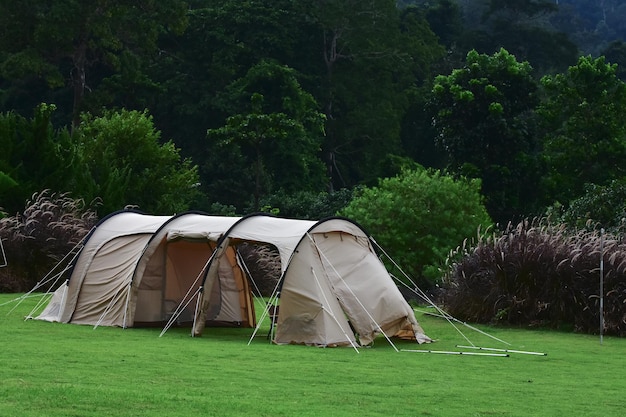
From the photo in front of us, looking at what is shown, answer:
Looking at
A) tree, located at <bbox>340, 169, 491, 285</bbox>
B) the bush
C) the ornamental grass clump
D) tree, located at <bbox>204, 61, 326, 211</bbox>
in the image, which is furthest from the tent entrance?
tree, located at <bbox>204, 61, 326, 211</bbox>

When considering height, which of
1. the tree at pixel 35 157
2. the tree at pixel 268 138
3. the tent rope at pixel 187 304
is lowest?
the tent rope at pixel 187 304

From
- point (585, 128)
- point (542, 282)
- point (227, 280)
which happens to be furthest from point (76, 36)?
point (542, 282)

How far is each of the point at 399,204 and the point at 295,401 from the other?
19316 mm

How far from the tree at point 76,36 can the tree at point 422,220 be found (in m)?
25.2

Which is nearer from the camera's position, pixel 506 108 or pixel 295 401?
pixel 295 401

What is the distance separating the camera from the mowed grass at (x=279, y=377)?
10312 millimetres

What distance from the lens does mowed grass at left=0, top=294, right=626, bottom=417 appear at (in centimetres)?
1031

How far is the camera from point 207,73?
5688 cm

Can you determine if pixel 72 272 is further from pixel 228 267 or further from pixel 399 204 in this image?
pixel 399 204

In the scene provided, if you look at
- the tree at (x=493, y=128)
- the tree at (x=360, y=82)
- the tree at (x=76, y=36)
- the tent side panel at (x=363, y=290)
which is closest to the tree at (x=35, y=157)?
the tent side panel at (x=363, y=290)

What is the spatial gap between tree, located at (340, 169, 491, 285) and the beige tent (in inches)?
365

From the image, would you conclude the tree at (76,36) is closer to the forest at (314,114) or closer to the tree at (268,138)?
the forest at (314,114)

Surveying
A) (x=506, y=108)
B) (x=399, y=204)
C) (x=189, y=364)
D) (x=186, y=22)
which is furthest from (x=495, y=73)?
(x=189, y=364)

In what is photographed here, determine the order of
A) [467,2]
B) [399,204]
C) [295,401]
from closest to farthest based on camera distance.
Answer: [295,401] → [399,204] → [467,2]
